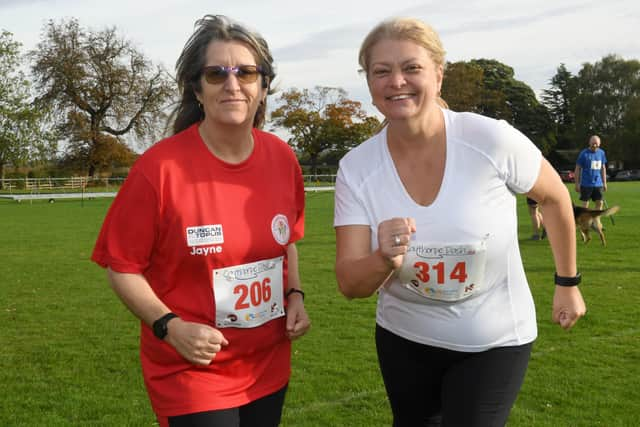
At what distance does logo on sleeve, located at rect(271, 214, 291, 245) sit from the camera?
8.41ft

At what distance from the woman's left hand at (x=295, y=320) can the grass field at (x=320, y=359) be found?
6.46 ft

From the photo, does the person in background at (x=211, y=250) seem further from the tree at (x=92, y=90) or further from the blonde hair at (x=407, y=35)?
the tree at (x=92, y=90)

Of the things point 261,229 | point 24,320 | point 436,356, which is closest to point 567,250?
point 436,356

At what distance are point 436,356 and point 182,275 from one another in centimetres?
100

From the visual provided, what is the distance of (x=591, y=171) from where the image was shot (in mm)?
15500

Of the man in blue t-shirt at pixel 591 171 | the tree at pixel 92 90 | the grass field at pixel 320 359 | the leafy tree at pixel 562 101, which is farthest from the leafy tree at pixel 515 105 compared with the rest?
the grass field at pixel 320 359

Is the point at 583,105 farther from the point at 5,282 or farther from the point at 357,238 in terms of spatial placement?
the point at 357,238

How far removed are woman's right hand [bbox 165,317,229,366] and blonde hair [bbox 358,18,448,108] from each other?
1149 mm

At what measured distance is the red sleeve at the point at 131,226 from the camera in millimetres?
2291

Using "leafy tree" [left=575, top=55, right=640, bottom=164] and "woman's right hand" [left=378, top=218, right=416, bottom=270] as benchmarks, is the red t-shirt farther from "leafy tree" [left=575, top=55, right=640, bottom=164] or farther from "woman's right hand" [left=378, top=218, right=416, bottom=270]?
"leafy tree" [left=575, top=55, right=640, bottom=164]

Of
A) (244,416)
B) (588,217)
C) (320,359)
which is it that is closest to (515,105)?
(588,217)

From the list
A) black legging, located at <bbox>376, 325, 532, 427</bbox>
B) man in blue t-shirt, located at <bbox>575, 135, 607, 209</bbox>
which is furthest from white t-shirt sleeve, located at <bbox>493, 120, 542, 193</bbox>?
man in blue t-shirt, located at <bbox>575, 135, 607, 209</bbox>

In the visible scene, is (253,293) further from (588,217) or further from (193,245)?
(588,217)

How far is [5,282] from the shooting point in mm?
10227
